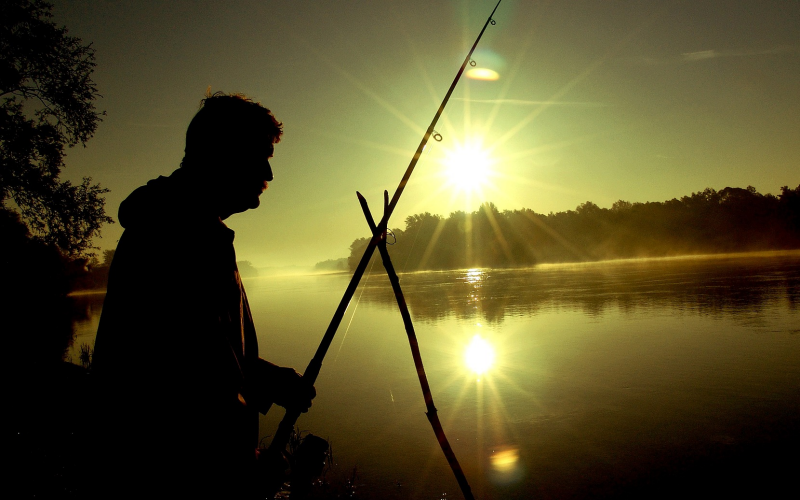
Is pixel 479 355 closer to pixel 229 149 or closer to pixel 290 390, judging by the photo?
pixel 290 390

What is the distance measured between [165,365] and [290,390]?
973 millimetres

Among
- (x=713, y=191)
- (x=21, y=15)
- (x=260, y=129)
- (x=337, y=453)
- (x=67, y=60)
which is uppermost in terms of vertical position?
(x=713, y=191)

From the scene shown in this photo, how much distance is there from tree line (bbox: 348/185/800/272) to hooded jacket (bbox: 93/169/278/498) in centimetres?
7358

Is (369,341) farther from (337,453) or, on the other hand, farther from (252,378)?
(252,378)

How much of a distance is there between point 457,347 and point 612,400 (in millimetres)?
5290

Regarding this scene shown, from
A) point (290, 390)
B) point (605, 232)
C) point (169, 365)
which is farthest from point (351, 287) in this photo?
point (605, 232)

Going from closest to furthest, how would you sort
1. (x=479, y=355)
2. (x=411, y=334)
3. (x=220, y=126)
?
(x=220, y=126) → (x=411, y=334) → (x=479, y=355)

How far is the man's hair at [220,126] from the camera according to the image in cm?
183

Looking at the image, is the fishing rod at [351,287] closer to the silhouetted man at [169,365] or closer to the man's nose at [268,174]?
the silhouetted man at [169,365]

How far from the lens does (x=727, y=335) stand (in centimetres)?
1062

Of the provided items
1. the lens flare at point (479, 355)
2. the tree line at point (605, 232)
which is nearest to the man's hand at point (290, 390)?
the lens flare at point (479, 355)

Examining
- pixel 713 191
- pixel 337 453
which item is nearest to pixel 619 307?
pixel 337 453

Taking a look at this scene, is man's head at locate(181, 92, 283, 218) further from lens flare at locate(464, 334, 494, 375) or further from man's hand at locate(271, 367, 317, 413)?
lens flare at locate(464, 334, 494, 375)

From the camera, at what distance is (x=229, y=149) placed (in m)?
1.87
